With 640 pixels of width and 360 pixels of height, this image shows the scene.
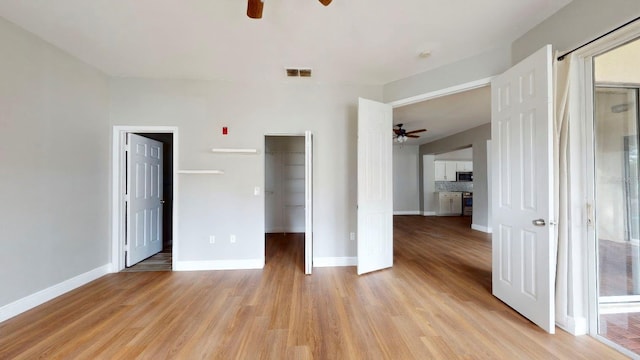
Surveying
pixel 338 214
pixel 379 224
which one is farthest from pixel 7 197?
pixel 379 224

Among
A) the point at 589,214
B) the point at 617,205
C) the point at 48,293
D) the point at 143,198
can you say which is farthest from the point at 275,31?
the point at 48,293

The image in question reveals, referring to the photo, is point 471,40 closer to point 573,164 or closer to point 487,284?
point 573,164

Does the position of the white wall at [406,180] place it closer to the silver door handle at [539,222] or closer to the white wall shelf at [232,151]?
the white wall shelf at [232,151]

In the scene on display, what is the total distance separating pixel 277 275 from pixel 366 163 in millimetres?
1905

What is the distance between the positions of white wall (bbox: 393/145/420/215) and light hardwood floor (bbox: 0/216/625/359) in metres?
6.09

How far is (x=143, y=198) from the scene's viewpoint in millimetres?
3910

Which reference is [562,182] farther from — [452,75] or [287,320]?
[287,320]

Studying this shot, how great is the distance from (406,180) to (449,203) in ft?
5.60

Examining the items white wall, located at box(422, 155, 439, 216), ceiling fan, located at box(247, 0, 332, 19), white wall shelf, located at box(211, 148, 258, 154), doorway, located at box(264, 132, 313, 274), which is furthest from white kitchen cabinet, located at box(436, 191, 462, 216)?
ceiling fan, located at box(247, 0, 332, 19)

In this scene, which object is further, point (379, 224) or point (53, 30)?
point (379, 224)

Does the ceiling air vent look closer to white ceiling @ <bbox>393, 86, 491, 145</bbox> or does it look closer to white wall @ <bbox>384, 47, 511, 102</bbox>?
white wall @ <bbox>384, 47, 511, 102</bbox>

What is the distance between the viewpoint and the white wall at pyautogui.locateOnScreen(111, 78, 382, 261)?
3.53 m

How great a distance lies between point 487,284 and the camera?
2.98 meters

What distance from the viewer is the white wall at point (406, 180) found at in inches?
373
